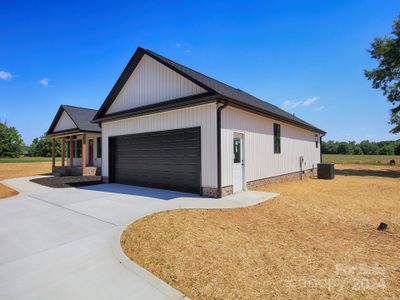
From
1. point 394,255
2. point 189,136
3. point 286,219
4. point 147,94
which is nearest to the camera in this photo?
point 394,255

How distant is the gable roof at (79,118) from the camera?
1600cm

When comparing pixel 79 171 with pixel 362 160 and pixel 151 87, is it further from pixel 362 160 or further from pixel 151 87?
pixel 362 160

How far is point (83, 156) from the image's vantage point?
15156 millimetres

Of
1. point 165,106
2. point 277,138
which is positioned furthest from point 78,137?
point 277,138

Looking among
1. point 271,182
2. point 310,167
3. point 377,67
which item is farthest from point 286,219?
point 377,67

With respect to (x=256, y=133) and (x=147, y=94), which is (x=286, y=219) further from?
(x=147, y=94)

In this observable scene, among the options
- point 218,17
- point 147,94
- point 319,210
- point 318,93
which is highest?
point 218,17

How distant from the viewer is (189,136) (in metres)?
8.41

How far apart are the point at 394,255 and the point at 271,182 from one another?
722 cm

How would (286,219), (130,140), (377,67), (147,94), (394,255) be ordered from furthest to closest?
(377,67) → (130,140) → (147,94) → (286,219) → (394,255)

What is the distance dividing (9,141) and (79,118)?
48.0m

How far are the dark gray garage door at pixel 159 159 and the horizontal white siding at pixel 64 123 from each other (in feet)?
24.4

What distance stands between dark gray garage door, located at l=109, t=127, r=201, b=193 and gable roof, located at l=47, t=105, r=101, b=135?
18.0ft

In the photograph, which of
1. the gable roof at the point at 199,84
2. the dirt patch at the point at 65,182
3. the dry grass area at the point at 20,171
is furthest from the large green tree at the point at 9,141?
the gable roof at the point at 199,84
